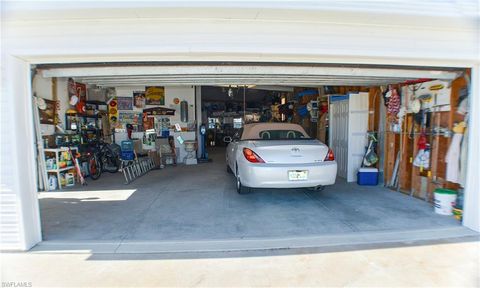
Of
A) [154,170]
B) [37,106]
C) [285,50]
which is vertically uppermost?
[285,50]

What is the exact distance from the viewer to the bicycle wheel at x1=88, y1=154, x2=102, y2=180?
22.9 ft

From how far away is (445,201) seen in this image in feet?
13.1

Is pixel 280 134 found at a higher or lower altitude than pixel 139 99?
lower

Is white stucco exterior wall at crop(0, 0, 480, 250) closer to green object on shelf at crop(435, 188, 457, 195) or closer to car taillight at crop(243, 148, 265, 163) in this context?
car taillight at crop(243, 148, 265, 163)

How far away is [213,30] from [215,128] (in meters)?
13.6

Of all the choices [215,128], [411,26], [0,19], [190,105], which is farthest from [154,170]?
[215,128]

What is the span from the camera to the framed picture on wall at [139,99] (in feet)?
31.3

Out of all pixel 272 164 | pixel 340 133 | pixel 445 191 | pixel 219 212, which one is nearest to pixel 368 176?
pixel 340 133

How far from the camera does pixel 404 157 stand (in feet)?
17.7

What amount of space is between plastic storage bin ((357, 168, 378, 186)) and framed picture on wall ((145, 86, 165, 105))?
23.7 feet

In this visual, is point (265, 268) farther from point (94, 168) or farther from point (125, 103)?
point (125, 103)

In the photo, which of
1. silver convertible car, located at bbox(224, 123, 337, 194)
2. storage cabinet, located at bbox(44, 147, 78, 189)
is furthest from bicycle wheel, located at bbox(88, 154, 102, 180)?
silver convertible car, located at bbox(224, 123, 337, 194)

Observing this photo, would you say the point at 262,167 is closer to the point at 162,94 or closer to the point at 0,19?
the point at 0,19

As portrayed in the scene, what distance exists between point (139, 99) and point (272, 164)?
23.3 feet
